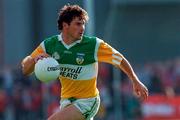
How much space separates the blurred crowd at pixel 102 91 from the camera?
20.1 m

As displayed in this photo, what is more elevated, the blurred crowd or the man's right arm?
the man's right arm

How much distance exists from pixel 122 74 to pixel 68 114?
9.82 meters

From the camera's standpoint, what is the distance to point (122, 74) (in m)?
20.1

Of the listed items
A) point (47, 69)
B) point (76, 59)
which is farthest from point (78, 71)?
point (47, 69)

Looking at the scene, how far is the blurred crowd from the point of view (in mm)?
20125

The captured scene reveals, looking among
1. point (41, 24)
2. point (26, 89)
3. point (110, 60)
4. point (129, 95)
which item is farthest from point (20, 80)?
point (110, 60)

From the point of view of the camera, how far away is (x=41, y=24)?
2500 cm

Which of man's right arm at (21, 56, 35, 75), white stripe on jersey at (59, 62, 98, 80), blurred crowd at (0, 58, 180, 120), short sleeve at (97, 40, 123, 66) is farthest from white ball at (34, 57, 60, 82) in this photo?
blurred crowd at (0, 58, 180, 120)

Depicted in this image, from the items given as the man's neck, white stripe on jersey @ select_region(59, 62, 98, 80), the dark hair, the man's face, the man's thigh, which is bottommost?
the man's thigh

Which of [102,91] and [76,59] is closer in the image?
[76,59]

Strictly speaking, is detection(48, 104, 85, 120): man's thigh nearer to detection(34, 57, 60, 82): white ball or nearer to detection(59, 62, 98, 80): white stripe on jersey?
detection(59, 62, 98, 80): white stripe on jersey

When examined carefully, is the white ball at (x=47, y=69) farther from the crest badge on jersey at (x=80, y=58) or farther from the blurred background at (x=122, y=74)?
the blurred background at (x=122, y=74)

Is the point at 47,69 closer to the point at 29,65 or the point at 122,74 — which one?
the point at 29,65

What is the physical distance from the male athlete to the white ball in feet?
1.05
